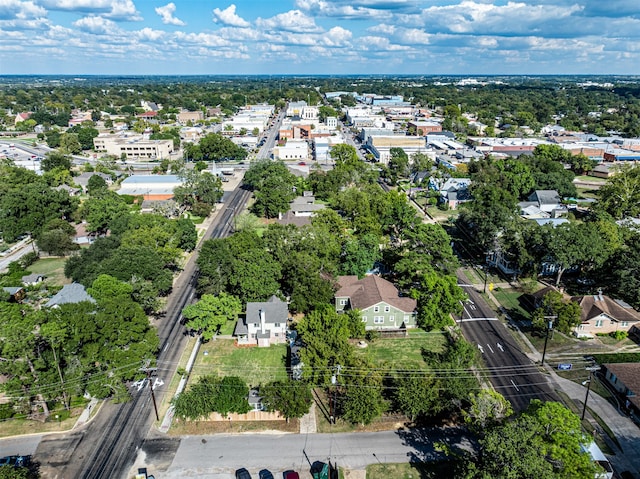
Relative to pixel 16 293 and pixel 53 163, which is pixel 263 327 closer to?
pixel 16 293

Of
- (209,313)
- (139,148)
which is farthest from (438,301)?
(139,148)

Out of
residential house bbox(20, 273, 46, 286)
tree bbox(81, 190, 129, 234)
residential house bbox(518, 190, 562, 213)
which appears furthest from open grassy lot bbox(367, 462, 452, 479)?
residential house bbox(518, 190, 562, 213)

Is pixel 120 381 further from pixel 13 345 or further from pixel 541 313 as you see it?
pixel 541 313

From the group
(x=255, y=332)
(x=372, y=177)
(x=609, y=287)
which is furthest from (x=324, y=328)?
(x=372, y=177)

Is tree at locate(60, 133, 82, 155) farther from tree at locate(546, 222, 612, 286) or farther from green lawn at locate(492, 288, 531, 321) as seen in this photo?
tree at locate(546, 222, 612, 286)

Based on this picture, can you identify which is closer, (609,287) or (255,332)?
(255,332)
